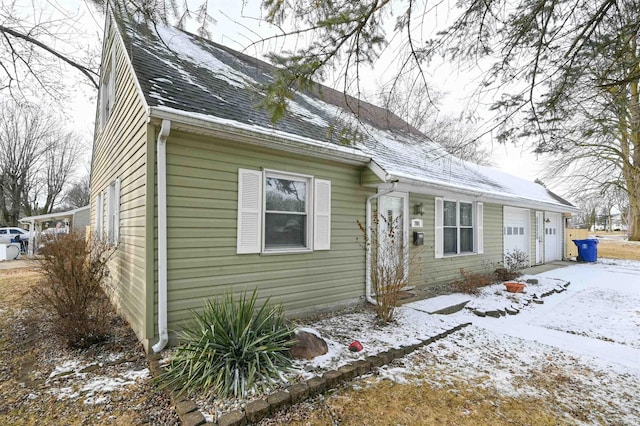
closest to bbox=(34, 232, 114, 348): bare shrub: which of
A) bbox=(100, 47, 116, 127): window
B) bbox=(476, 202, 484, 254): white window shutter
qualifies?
bbox=(100, 47, 116, 127): window

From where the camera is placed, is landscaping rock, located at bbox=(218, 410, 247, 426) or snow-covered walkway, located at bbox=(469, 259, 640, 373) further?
snow-covered walkway, located at bbox=(469, 259, 640, 373)

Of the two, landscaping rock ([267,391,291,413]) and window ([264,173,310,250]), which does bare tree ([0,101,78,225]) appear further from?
landscaping rock ([267,391,291,413])

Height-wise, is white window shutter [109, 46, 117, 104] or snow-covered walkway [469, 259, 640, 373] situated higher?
white window shutter [109, 46, 117, 104]

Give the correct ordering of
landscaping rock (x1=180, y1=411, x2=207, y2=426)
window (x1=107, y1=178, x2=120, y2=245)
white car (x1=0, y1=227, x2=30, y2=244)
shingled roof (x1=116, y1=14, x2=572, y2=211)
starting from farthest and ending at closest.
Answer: white car (x1=0, y1=227, x2=30, y2=244), window (x1=107, y1=178, x2=120, y2=245), shingled roof (x1=116, y1=14, x2=572, y2=211), landscaping rock (x1=180, y1=411, x2=207, y2=426)

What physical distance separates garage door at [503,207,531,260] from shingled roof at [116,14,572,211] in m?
1.93

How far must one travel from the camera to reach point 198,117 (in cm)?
380

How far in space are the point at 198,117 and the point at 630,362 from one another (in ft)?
19.8

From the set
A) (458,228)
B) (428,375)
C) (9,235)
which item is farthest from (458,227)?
(9,235)

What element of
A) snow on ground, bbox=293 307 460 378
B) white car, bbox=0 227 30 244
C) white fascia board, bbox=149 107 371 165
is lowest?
snow on ground, bbox=293 307 460 378

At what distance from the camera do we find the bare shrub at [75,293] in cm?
402

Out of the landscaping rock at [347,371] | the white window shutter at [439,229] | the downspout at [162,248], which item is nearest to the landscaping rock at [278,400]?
the landscaping rock at [347,371]

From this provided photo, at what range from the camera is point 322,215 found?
5344 millimetres

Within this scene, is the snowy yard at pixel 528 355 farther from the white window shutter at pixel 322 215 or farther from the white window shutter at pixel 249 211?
the white window shutter at pixel 249 211

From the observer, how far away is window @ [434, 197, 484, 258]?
25.6 ft
